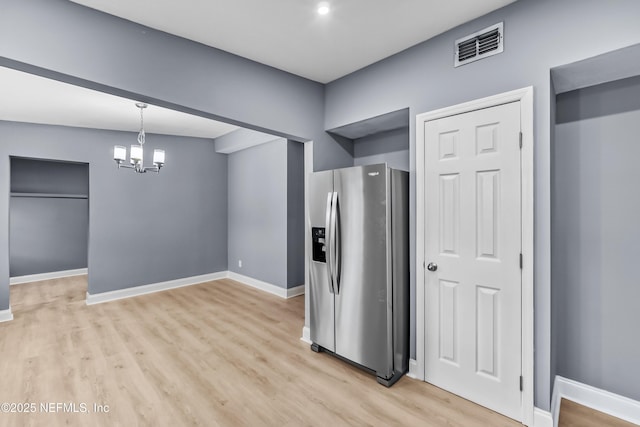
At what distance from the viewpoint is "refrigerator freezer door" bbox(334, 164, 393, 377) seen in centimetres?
252

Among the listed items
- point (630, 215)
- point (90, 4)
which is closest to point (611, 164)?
point (630, 215)

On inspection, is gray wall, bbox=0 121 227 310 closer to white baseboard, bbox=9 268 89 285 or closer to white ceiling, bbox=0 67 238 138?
white ceiling, bbox=0 67 238 138

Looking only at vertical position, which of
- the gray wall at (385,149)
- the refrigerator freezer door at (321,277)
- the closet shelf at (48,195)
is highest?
the gray wall at (385,149)

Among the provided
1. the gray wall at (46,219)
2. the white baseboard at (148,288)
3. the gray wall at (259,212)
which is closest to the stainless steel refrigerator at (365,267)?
the gray wall at (259,212)

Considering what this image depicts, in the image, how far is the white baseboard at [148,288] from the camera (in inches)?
187

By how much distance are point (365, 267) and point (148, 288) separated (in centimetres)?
435

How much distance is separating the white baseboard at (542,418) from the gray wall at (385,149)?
2306mm

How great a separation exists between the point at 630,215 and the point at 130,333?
4808 millimetres

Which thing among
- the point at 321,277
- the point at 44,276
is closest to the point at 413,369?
the point at 321,277

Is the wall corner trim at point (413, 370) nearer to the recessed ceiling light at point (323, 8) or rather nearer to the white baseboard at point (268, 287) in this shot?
the white baseboard at point (268, 287)

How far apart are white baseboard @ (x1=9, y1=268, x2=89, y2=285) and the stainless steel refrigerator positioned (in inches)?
213

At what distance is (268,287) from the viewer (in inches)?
211

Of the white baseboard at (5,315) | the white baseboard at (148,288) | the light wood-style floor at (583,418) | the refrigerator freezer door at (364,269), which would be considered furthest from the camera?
the white baseboard at (148,288)

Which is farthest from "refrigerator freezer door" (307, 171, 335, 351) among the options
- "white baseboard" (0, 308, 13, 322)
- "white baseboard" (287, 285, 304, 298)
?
"white baseboard" (0, 308, 13, 322)
